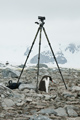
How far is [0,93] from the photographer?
6516 mm

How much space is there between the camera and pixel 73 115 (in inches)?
182

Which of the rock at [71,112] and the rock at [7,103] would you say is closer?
the rock at [71,112]

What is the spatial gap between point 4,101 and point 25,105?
0.76m

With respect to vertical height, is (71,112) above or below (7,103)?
below

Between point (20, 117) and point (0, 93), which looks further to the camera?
point (0, 93)

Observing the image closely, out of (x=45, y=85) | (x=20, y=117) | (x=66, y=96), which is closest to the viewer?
(x=20, y=117)

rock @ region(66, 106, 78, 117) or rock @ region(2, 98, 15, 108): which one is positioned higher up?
rock @ region(2, 98, 15, 108)

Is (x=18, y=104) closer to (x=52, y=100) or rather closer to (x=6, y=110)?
(x=6, y=110)

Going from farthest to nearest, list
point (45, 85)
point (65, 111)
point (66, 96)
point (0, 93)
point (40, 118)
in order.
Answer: point (45, 85) → point (66, 96) → point (0, 93) → point (65, 111) → point (40, 118)

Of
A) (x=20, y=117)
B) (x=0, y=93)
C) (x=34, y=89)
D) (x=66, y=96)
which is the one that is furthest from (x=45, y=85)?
(x=20, y=117)

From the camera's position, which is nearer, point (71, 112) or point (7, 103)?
point (71, 112)

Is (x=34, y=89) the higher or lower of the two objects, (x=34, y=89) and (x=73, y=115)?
the higher

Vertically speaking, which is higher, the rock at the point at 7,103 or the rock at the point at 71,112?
the rock at the point at 7,103

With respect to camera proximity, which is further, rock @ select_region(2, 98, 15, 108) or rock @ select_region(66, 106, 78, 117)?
rock @ select_region(2, 98, 15, 108)
